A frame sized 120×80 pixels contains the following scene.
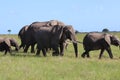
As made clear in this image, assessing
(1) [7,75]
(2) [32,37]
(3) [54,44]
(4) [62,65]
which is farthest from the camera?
(2) [32,37]

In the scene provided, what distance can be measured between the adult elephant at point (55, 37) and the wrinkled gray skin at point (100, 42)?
51.1 inches

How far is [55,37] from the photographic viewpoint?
82.0 ft

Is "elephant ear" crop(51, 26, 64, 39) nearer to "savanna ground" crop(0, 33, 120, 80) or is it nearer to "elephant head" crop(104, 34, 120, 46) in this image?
"elephant head" crop(104, 34, 120, 46)

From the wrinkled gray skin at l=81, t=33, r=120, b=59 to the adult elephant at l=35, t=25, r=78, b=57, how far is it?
4.26 feet

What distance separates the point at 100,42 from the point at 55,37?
9.07 ft

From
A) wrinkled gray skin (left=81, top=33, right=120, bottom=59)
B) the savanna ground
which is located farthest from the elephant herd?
the savanna ground

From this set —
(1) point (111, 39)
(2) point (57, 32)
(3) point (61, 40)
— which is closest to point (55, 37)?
(2) point (57, 32)

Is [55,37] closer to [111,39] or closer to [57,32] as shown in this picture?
[57,32]

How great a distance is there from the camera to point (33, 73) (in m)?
15.4

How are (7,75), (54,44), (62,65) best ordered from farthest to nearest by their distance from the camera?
(54,44) < (62,65) < (7,75)

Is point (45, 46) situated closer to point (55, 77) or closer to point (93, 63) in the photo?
point (93, 63)

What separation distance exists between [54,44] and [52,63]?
583 cm

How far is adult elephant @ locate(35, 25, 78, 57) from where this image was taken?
979 inches

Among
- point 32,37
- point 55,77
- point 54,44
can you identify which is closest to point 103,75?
point 55,77
